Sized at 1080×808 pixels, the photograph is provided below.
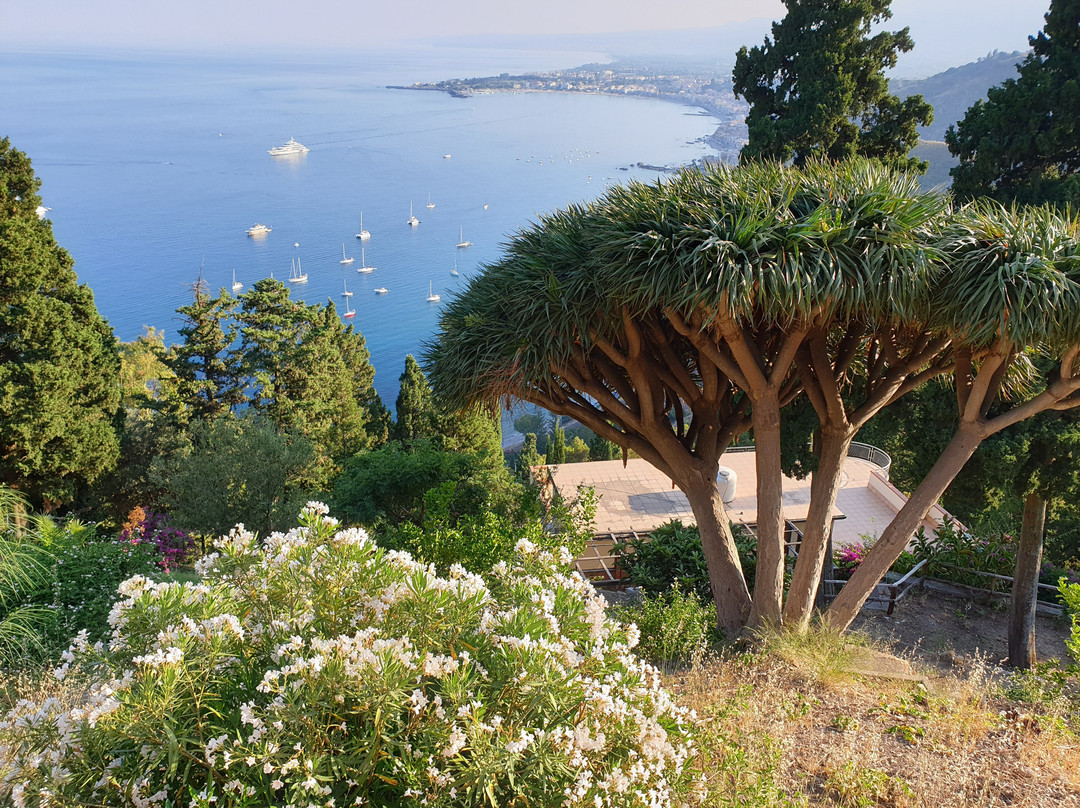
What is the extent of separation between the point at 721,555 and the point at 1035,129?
287 inches

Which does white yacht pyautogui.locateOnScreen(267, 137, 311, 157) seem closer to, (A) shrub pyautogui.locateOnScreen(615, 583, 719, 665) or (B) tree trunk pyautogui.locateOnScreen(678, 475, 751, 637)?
(B) tree trunk pyautogui.locateOnScreen(678, 475, 751, 637)

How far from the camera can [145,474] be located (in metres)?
16.8

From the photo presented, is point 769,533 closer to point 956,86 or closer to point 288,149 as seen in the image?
point 956,86

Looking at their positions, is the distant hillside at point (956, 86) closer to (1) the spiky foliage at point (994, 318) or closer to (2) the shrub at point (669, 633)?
(1) the spiky foliage at point (994, 318)

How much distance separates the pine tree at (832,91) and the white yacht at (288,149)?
13721 centimetres

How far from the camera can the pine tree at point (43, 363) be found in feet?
45.5

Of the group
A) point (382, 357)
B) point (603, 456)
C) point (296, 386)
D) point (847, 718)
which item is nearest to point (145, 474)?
point (296, 386)

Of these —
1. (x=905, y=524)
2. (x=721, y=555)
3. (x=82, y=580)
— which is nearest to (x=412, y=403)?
(x=82, y=580)

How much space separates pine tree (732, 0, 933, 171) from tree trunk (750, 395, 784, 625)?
6.13 m

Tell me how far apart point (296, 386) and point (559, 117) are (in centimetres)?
17756

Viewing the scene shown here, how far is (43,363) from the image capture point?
46.2 feet

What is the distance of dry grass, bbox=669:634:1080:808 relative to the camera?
12.8ft


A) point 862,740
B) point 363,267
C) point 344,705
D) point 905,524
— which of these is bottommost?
point 363,267

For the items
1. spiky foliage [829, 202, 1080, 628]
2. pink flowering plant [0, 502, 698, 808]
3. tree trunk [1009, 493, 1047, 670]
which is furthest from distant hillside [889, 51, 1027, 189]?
pink flowering plant [0, 502, 698, 808]
